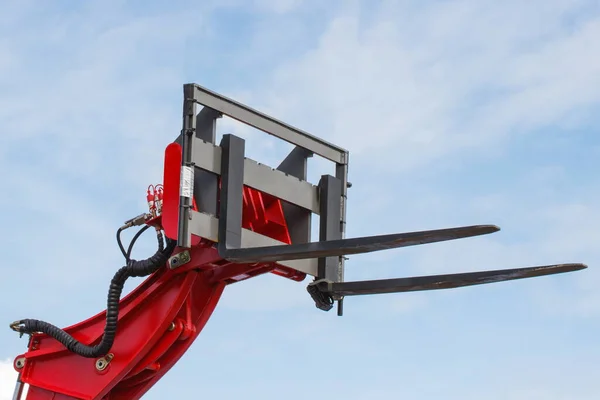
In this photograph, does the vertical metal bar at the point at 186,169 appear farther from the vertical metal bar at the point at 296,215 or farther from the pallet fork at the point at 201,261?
the vertical metal bar at the point at 296,215

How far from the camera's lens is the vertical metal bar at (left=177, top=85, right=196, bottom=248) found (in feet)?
20.4

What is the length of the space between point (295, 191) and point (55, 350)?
6.22 ft

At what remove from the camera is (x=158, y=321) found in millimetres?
6773

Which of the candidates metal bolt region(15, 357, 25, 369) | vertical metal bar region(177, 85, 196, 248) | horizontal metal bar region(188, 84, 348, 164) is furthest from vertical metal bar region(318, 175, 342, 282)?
metal bolt region(15, 357, 25, 369)

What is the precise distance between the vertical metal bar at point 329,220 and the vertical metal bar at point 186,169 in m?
1.08

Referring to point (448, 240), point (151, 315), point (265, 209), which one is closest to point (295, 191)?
point (265, 209)

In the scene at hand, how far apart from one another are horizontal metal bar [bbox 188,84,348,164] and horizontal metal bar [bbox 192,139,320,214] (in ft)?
0.81

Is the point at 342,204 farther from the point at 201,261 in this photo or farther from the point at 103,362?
the point at 103,362

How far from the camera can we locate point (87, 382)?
6965mm

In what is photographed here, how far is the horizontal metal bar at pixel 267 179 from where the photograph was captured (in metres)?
6.39

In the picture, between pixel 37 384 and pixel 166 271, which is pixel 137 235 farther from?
pixel 37 384

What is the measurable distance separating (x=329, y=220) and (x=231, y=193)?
91cm

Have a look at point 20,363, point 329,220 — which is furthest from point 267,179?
point 20,363

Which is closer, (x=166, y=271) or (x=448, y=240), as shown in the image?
(x=448, y=240)
